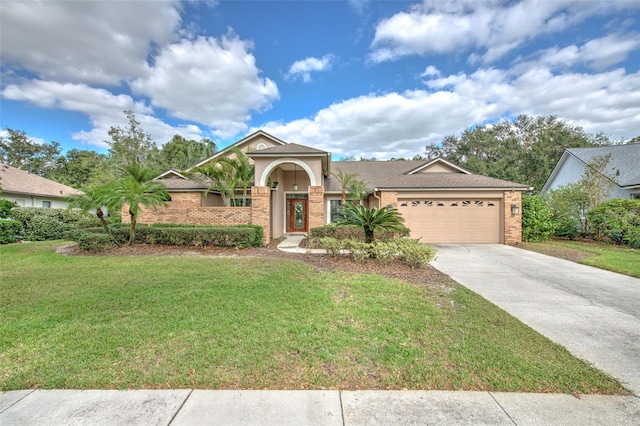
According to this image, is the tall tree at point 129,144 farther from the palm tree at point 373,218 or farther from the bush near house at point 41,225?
the palm tree at point 373,218

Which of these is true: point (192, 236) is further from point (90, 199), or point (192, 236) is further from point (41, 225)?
point (41, 225)

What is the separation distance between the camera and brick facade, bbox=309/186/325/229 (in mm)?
12672

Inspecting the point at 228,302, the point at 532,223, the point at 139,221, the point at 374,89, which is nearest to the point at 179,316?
the point at 228,302

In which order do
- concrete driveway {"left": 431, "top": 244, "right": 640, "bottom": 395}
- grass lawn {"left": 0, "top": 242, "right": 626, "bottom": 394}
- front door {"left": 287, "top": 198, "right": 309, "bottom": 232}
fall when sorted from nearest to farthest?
grass lawn {"left": 0, "top": 242, "right": 626, "bottom": 394} → concrete driveway {"left": 431, "top": 244, "right": 640, "bottom": 395} → front door {"left": 287, "top": 198, "right": 309, "bottom": 232}

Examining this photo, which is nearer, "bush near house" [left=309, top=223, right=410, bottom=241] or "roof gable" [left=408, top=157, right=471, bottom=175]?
"bush near house" [left=309, top=223, right=410, bottom=241]

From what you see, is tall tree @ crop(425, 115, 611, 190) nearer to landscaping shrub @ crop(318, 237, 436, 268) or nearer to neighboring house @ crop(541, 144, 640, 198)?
neighboring house @ crop(541, 144, 640, 198)

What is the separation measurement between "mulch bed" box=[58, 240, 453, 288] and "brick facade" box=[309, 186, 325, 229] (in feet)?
7.28

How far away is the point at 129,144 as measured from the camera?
91.6 feet

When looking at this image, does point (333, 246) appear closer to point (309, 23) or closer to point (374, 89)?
point (309, 23)

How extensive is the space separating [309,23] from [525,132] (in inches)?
1289

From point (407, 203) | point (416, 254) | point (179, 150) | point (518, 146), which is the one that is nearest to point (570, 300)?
point (416, 254)

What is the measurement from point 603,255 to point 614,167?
11599mm

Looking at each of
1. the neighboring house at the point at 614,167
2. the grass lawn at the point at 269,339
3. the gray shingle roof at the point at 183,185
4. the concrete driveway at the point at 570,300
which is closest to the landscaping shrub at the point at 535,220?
the concrete driveway at the point at 570,300

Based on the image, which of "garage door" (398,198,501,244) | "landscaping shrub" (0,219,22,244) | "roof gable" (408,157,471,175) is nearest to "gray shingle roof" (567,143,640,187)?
"roof gable" (408,157,471,175)
